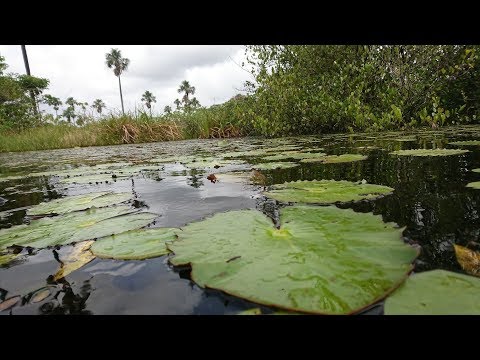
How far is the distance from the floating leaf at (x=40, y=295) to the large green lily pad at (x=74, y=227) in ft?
0.97

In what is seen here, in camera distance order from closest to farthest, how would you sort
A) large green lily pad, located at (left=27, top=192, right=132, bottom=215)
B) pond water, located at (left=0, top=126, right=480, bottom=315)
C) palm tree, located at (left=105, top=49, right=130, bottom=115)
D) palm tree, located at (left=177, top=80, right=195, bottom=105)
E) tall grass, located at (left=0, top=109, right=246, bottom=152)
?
pond water, located at (left=0, top=126, right=480, bottom=315) < large green lily pad, located at (left=27, top=192, right=132, bottom=215) < tall grass, located at (left=0, top=109, right=246, bottom=152) < palm tree, located at (left=105, top=49, right=130, bottom=115) < palm tree, located at (left=177, top=80, right=195, bottom=105)

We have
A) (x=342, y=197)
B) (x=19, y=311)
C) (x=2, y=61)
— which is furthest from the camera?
(x=2, y=61)

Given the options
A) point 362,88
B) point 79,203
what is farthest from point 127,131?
point 79,203

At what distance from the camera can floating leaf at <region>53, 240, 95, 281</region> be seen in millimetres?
772

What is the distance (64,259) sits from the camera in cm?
86

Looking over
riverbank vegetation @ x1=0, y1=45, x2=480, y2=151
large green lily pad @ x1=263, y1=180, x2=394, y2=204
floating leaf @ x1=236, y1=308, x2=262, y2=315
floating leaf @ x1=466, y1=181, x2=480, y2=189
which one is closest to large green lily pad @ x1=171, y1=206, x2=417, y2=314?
floating leaf @ x1=236, y1=308, x2=262, y2=315

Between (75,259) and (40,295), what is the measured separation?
181 millimetres

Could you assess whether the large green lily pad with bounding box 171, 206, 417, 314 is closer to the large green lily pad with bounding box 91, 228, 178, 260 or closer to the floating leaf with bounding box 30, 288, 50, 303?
the large green lily pad with bounding box 91, 228, 178, 260

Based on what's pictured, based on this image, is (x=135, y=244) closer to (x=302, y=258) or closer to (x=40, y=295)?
(x=40, y=295)

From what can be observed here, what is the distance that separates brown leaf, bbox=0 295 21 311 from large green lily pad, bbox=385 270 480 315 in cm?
72

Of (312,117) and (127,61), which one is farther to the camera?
(127,61)
